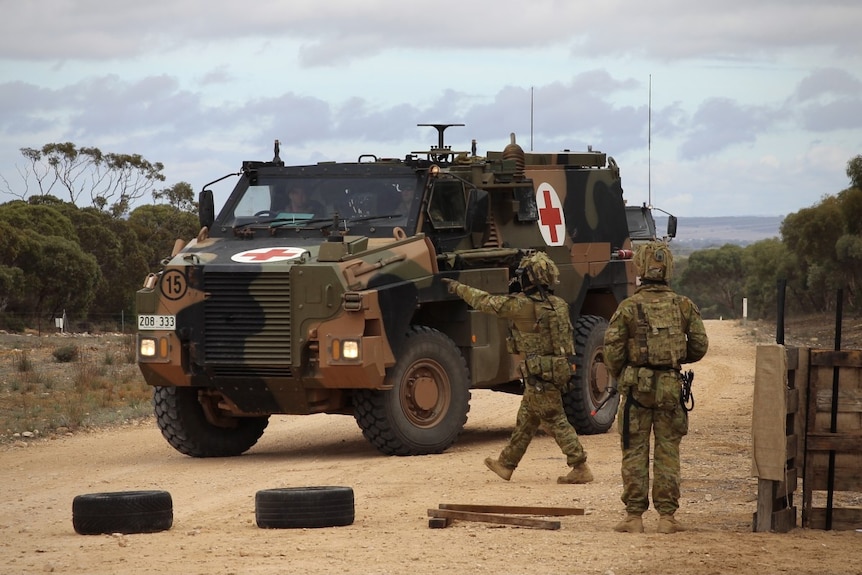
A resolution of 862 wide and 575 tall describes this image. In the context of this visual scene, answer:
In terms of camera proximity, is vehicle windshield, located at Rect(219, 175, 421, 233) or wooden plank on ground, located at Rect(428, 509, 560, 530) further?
vehicle windshield, located at Rect(219, 175, 421, 233)

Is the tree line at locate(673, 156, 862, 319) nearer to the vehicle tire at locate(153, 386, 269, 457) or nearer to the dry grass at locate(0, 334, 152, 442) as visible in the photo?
the dry grass at locate(0, 334, 152, 442)

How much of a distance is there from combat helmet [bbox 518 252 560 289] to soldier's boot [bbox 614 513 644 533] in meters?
2.86

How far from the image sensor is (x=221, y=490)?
40.7 ft

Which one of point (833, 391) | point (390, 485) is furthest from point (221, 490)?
point (833, 391)

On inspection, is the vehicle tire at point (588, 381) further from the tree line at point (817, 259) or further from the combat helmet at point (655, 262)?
the tree line at point (817, 259)

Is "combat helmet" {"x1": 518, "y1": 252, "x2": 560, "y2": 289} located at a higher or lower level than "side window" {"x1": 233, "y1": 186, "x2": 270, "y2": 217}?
lower

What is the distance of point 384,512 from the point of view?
35.9ft

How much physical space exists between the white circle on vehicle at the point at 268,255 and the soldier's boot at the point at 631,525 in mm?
4893

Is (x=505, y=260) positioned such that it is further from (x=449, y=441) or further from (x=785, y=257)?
(x=785, y=257)

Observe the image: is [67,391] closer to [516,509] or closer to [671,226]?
[671,226]

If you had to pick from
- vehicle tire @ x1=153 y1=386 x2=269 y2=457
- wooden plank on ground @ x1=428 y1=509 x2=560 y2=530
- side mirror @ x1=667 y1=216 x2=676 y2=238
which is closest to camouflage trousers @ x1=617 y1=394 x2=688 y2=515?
wooden plank on ground @ x1=428 y1=509 x2=560 y2=530

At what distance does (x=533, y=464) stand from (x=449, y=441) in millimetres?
947

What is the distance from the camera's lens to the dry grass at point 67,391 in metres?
18.0

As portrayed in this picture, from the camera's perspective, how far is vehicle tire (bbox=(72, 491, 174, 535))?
1000cm
